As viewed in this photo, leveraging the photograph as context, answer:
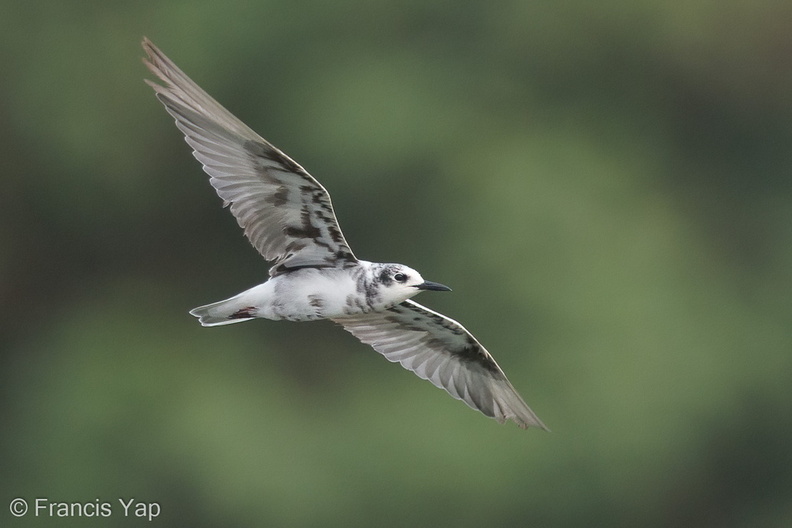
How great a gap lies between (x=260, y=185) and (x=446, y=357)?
2.09 metres

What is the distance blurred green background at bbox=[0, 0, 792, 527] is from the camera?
17359 millimetres

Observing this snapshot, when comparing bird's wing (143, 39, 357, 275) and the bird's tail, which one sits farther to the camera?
the bird's tail

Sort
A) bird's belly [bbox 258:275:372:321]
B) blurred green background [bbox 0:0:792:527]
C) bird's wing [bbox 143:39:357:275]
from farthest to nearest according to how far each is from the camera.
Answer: blurred green background [bbox 0:0:792:527] → bird's belly [bbox 258:275:372:321] → bird's wing [bbox 143:39:357:275]

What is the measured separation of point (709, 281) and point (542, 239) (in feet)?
10.2

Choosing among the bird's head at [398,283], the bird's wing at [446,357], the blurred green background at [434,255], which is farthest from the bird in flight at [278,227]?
the blurred green background at [434,255]

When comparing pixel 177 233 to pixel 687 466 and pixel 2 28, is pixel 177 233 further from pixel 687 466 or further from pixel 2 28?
pixel 687 466

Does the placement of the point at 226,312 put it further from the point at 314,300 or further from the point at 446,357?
the point at 446,357

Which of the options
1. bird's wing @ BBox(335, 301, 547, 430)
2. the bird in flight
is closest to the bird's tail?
the bird in flight

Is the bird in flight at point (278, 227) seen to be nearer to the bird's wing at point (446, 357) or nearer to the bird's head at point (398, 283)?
the bird's head at point (398, 283)

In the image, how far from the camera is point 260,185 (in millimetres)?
7793

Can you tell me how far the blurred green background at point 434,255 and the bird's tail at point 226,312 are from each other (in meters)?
9.25

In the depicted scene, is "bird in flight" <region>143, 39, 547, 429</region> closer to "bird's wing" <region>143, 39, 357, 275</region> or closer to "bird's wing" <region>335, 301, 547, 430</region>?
"bird's wing" <region>143, 39, 357, 275</region>

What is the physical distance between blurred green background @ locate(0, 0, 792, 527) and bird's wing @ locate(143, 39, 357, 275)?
928cm

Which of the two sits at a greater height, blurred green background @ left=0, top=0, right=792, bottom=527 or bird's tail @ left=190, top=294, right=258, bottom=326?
blurred green background @ left=0, top=0, right=792, bottom=527
